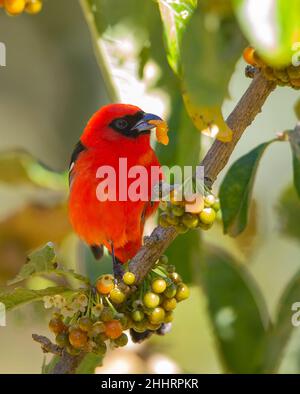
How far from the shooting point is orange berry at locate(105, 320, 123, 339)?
2193 mm

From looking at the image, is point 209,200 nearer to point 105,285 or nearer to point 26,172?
point 105,285

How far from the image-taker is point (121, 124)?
11.9 feet

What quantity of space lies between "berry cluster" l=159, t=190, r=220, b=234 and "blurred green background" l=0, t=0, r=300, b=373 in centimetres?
42

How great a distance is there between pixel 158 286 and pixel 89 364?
22.7 inches

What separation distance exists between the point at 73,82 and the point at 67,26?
1.35ft

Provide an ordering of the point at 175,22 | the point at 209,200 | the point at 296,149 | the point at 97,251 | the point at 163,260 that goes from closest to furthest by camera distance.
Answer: the point at 175,22 → the point at 209,200 → the point at 163,260 → the point at 296,149 → the point at 97,251

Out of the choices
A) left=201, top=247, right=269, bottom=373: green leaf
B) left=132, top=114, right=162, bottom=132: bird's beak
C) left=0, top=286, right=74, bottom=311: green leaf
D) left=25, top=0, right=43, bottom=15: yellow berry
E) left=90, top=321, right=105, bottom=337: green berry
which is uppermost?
left=132, top=114, right=162, bottom=132: bird's beak

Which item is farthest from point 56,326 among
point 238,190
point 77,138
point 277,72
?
point 77,138

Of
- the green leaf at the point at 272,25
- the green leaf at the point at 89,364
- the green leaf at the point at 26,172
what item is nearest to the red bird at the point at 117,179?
the green leaf at the point at 26,172

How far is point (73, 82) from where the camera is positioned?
218 inches

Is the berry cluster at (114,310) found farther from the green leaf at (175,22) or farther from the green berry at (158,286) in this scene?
the green leaf at (175,22)

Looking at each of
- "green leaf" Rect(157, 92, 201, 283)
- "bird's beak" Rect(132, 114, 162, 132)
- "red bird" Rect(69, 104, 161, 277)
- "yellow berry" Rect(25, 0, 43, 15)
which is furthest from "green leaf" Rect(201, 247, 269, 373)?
"yellow berry" Rect(25, 0, 43, 15)

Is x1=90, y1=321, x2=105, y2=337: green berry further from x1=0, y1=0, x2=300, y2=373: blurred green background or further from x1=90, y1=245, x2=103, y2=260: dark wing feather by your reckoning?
x1=90, y1=245, x2=103, y2=260: dark wing feather
